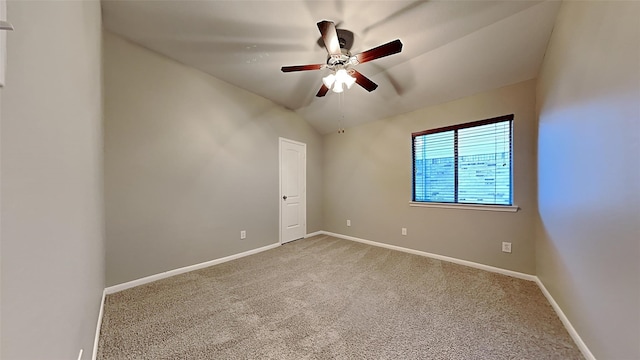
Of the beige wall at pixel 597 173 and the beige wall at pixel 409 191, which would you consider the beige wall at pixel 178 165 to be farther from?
the beige wall at pixel 597 173

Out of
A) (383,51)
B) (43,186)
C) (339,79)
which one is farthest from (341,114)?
(43,186)

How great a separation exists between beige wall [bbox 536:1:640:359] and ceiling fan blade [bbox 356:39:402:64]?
1.18m

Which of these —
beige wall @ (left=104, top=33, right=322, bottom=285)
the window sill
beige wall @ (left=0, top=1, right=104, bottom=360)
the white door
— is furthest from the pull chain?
beige wall @ (left=0, top=1, right=104, bottom=360)

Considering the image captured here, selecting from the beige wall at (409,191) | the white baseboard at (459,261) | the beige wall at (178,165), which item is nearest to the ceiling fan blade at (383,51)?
the beige wall at (409,191)

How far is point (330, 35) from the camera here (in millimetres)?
1785

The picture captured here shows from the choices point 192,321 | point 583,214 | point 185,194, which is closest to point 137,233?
point 185,194

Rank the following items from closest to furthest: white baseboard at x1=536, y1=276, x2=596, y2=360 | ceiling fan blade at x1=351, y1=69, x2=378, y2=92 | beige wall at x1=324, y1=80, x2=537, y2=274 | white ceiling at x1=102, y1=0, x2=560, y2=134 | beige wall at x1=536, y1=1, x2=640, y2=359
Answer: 1. beige wall at x1=536, y1=1, x2=640, y2=359
2. white baseboard at x1=536, y1=276, x2=596, y2=360
3. white ceiling at x1=102, y1=0, x2=560, y2=134
4. ceiling fan blade at x1=351, y1=69, x2=378, y2=92
5. beige wall at x1=324, y1=80, x2=537, y2=274

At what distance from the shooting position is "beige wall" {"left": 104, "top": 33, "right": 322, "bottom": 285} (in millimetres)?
2303

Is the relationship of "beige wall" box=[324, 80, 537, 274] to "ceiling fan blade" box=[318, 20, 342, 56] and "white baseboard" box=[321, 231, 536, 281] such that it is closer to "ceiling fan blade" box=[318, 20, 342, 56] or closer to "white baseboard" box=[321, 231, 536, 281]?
"white baseboard" box=[321, 231, 536, 281]

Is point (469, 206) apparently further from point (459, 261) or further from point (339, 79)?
point (339, 79)

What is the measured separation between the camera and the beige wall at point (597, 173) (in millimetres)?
1137

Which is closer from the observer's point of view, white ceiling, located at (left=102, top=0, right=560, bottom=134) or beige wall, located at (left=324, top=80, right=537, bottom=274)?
white ceiling, located at (left=102, top=0, right=560, bottom=134)

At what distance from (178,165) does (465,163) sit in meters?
3.83

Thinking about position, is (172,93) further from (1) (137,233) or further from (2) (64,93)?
(2) (64,93)
